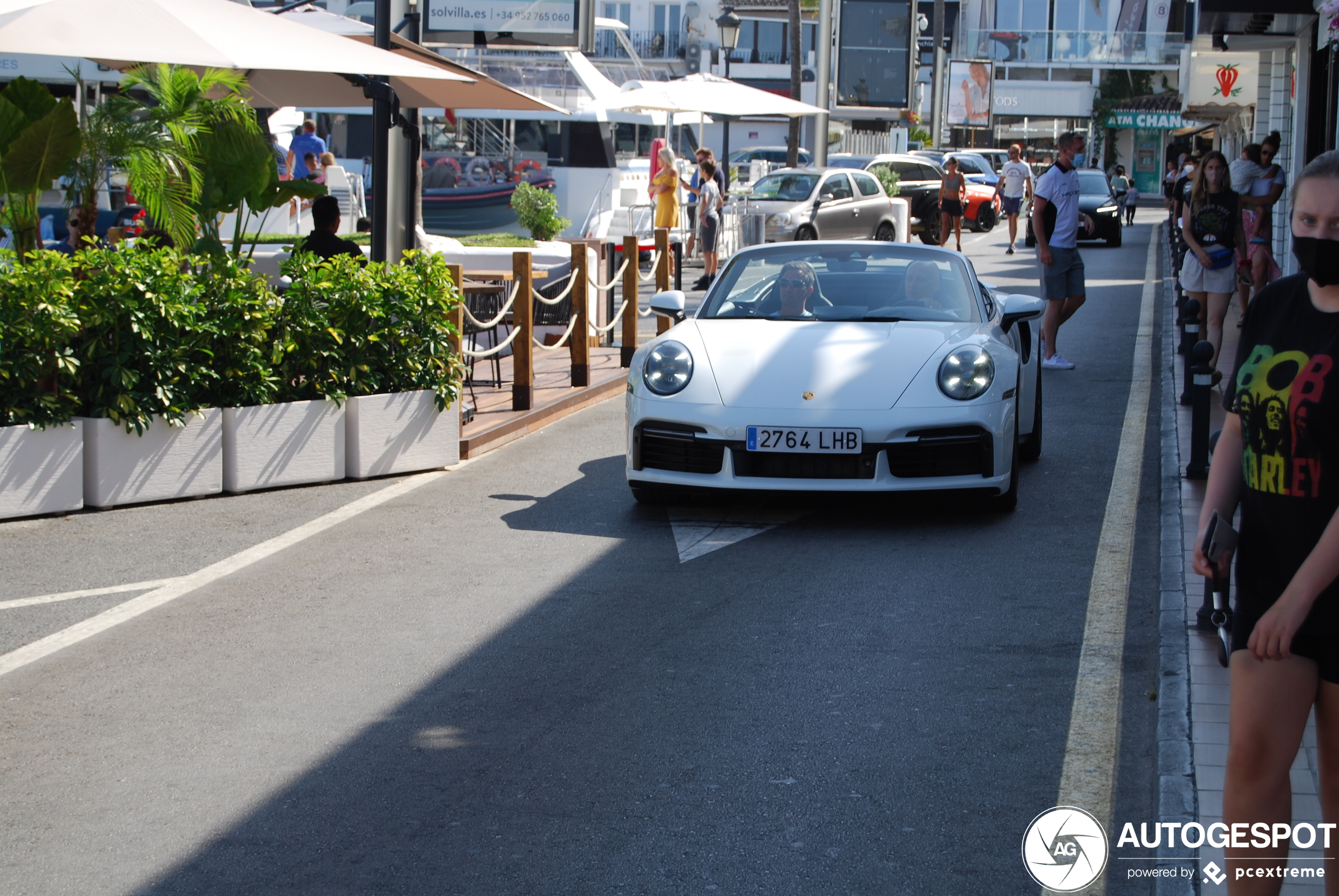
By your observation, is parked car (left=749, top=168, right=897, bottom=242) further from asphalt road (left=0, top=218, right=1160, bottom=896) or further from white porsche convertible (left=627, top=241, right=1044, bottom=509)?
asphalt road (left=0, top=218, right=1160, bottom=896)

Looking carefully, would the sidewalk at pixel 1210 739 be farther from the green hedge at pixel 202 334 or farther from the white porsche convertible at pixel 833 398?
the green hedge at pixel 202 334

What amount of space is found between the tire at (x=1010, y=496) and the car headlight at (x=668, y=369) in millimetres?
1622

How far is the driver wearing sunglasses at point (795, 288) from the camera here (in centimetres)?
823

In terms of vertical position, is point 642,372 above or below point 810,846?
above

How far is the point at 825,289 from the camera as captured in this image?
27.3 ft

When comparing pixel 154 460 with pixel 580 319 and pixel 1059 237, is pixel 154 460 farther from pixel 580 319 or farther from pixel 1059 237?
pixel 1059 237

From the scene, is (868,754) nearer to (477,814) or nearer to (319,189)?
(477,814)

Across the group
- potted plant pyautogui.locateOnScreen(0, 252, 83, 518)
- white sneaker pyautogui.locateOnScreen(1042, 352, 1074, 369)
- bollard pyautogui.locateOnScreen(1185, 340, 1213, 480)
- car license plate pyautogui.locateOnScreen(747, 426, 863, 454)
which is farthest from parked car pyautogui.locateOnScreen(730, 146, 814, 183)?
car license plate pyautogui.locateOnScreen(747, 426, 863, 454)

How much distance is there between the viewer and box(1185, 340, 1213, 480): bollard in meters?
7.80

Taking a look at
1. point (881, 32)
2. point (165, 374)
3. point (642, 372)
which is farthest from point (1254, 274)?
point (881, 32)

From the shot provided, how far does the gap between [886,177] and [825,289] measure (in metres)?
22.9

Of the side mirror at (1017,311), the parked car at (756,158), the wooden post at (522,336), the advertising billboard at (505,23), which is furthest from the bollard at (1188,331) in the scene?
the parked car at (756,158)

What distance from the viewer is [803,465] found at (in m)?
7.09

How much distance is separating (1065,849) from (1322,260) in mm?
1687
